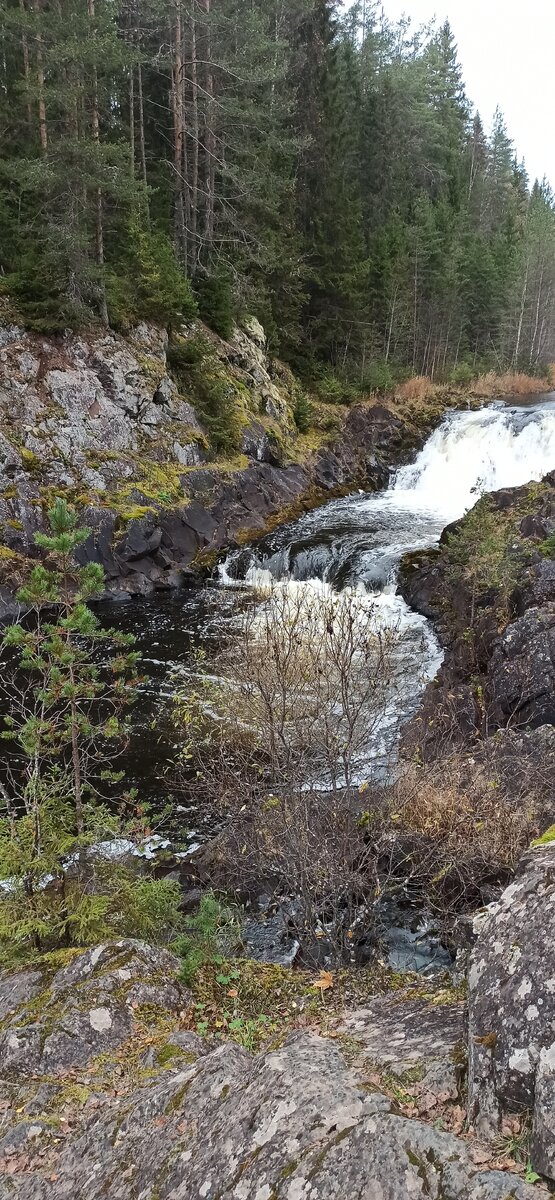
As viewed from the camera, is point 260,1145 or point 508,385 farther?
point 508,385

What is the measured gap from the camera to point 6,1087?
11.9 ft

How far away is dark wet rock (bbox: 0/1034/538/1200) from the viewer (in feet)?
7.68

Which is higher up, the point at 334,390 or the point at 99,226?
the point at 99,226

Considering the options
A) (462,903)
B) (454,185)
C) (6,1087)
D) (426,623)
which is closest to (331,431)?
(426,623)

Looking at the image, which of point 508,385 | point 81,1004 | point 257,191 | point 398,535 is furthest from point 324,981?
point 508,385

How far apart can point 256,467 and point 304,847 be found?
16.1 m

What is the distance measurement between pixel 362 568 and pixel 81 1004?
13.5m

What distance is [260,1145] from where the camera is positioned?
8.71 ft

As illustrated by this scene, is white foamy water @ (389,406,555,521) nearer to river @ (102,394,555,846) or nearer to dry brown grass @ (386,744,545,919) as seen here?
river @ (102,394,555,846)

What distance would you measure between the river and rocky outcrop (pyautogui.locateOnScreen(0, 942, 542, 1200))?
15.2 ft

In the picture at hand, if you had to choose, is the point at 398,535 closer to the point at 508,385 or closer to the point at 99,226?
the point at 99,226

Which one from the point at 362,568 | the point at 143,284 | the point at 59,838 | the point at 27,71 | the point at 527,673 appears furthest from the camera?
the point at 143,284

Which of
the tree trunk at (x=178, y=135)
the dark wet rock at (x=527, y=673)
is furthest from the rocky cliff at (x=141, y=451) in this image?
the dark wet rock at (x=527, y=673)

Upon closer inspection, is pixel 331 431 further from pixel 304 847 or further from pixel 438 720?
pixel 304 847
